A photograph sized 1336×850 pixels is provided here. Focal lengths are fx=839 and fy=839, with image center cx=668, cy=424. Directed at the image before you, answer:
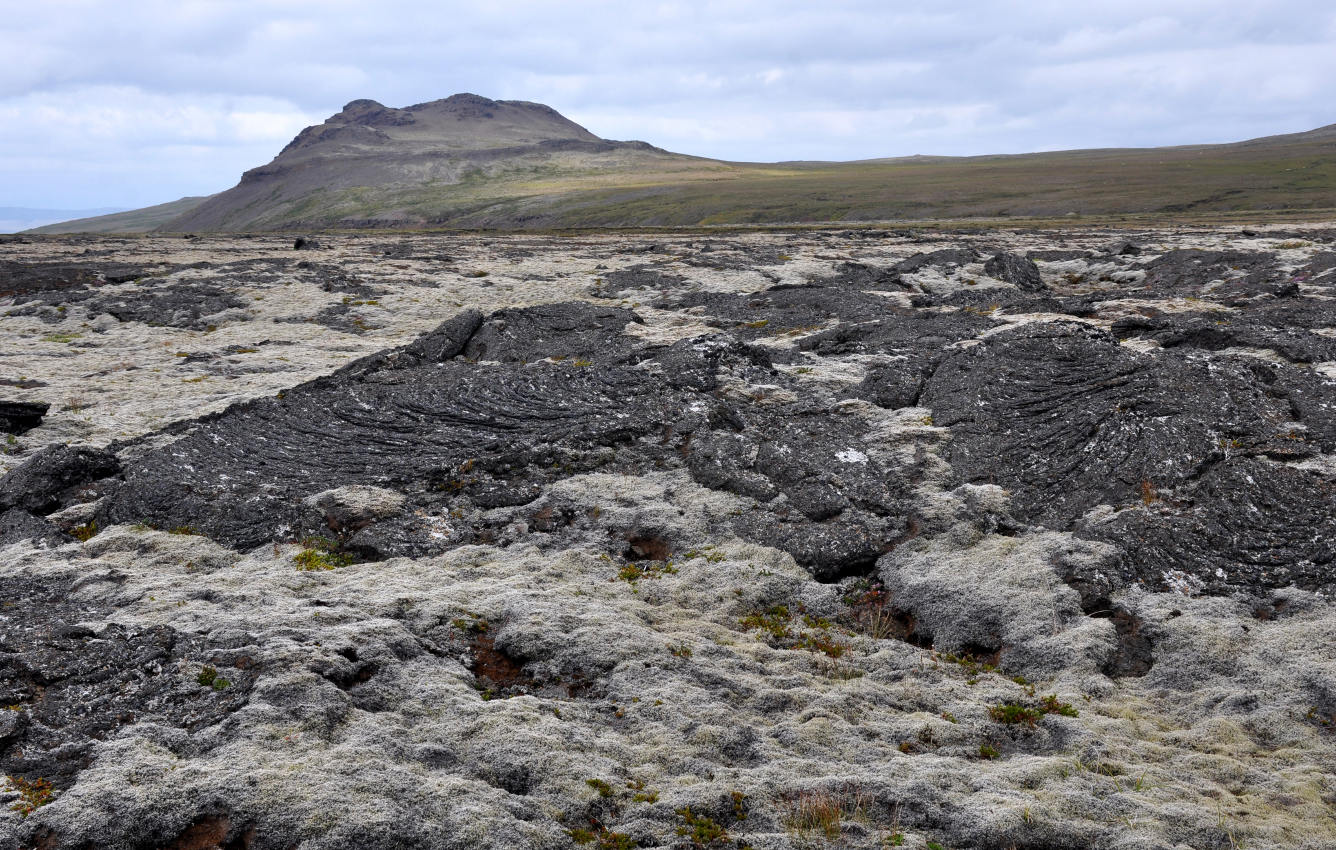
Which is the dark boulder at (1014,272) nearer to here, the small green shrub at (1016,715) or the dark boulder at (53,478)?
the small green shrub at (1016,715)

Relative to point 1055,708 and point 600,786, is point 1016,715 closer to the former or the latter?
point 1055,708

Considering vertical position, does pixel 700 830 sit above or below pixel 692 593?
below

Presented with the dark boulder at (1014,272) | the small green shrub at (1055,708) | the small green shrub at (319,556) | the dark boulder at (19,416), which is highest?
the dark boulder at (1014,272)

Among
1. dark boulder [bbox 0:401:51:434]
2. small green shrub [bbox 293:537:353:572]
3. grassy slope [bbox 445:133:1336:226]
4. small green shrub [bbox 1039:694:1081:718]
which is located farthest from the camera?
grassy slope [bbox 445:133:1336:226]

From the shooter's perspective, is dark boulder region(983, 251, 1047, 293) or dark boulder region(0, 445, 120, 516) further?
dark boulder region(983, 251, 1047, 293)

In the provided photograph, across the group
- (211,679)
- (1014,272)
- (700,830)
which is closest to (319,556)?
(211,679)

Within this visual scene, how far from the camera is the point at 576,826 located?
9742 mm

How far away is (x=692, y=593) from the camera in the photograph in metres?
16.2

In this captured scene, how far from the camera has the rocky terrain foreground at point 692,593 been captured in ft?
32.6

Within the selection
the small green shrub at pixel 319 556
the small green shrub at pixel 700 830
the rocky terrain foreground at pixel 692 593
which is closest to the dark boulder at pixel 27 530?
the rocky terrain foreground at pixel 692 593

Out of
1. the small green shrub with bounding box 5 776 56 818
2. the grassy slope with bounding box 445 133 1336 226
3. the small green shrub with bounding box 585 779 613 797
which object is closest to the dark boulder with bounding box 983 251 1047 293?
the small green shrub with bounding box 585 779 613 797

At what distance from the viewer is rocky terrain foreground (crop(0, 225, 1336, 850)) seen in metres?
9.94

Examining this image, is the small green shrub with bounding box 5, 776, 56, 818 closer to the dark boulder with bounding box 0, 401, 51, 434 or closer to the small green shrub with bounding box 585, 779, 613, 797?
the small green shrub with bounding box 585, 779, 613, 797

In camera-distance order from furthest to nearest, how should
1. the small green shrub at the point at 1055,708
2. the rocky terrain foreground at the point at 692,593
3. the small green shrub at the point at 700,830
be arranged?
the small green shrub at the point at 1055,708
the rocky terrain foreground at the point at 692,593
the small green shrub at the point at 700,830
